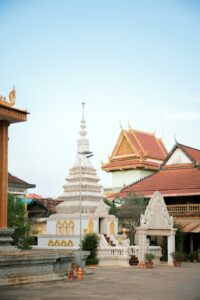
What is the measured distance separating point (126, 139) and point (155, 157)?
3110 millimetres

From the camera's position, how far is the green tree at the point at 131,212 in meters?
29.9

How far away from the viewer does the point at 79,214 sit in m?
26.7

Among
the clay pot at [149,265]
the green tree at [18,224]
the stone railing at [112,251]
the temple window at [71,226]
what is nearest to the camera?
the clay pot at [149,265]

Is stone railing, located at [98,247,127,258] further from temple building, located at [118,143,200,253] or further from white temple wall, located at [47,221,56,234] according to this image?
temple building, located at [118,143,200,253]

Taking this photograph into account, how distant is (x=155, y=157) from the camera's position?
47.8 metres

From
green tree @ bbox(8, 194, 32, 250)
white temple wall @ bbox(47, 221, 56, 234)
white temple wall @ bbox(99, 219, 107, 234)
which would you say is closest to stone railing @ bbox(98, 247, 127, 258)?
white temple wall @ bbox(99, 219, 107, 234)

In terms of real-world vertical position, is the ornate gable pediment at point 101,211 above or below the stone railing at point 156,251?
above

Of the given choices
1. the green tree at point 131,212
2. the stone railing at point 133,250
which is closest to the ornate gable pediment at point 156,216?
the stone railing at point 133,250

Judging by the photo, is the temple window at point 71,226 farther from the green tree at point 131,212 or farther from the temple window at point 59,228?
the green tree at point 131,212

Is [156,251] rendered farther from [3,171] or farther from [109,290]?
[109,290]

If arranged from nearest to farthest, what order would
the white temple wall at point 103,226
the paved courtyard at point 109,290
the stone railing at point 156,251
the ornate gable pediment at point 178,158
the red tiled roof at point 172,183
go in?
1. the paved courtyard at point 109,290
2. the stone railing at point 156,251
3. the white temple wall at point 103,226
4. the red tiled roof at point 172,183
5. the ornate gable pediment at point 178,158

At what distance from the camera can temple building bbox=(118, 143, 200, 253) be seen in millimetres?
30391

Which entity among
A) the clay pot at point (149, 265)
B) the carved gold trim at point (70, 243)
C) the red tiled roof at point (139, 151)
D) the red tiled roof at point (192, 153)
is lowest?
the clay pot at point (149, 265)

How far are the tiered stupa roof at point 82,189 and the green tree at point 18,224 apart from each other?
7.06ft
